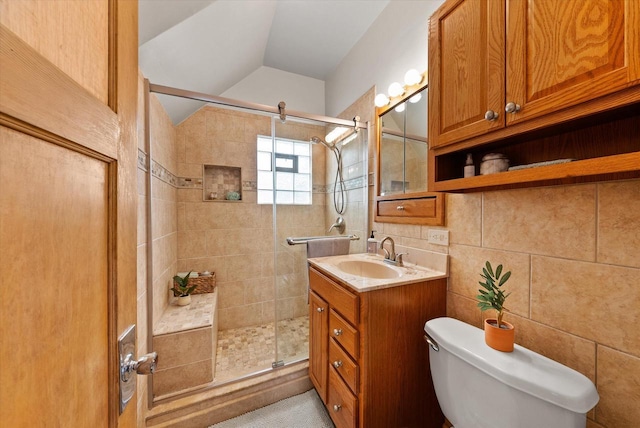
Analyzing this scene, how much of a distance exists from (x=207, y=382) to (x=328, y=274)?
1.13 meters

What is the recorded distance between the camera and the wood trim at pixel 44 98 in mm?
249

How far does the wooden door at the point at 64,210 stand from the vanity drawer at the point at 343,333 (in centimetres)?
83

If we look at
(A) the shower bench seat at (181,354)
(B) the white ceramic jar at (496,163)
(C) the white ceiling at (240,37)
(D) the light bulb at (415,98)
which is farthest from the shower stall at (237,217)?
(B) the white ceramic jar at (496,163)

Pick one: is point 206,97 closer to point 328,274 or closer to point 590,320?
point 328,274

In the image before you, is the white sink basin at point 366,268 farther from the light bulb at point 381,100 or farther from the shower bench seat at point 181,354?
the light bulb at point 381,100

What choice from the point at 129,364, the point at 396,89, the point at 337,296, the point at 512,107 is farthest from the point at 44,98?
the point at 396,89

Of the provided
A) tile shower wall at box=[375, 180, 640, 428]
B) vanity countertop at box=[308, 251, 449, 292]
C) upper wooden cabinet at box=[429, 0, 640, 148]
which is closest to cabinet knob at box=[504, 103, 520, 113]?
upper wooden cabinet at box=[429, 0, 640, 148]

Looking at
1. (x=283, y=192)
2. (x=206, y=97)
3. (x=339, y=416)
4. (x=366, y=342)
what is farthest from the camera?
(x=283, y=192)

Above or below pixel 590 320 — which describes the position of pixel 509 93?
above

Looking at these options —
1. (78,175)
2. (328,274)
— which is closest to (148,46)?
(78,175)

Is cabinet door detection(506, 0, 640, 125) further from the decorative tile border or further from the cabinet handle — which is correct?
the decorative tile border

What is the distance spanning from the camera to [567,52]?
616 mm

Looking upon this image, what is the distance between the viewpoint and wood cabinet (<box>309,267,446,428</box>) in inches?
41.4

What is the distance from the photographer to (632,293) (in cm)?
70
